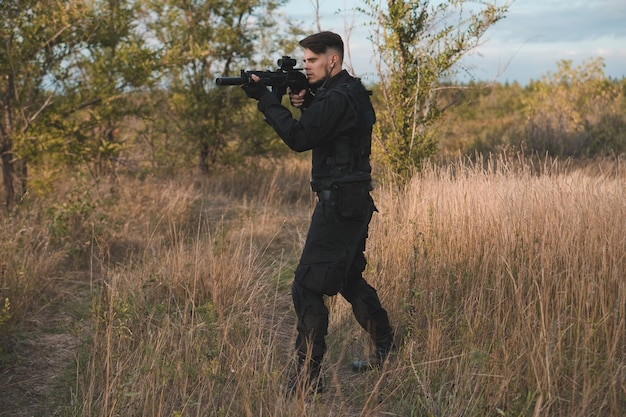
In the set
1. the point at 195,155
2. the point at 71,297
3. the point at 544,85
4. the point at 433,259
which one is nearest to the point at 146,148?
the point at 195,155

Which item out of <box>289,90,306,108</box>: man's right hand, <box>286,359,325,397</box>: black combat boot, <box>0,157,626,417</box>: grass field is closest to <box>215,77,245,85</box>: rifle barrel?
<box>289,90,306,108</box>: man's right hand

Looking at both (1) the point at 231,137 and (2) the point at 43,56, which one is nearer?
(2) the point at 43,56

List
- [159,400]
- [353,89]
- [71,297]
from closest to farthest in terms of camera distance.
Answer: [159,400], [353,89], [71,297]

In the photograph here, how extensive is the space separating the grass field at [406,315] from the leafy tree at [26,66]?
1.76 meters

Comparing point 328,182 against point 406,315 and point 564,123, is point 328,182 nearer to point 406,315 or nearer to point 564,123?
point 406,315

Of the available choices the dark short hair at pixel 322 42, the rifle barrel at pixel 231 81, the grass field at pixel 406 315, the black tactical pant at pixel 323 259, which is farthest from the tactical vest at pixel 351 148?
the grass field at pixel 406 315

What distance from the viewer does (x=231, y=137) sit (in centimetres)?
1298

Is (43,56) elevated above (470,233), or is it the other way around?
(43,56)

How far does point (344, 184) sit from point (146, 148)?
1040 centimetres

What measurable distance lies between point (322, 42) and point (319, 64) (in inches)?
4.9

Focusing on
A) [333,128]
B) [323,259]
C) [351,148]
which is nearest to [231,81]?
[333,128]

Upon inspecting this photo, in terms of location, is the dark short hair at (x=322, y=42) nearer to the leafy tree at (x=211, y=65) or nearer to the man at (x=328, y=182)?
the man at (x=328, y=182)

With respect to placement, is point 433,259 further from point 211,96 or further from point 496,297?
point 211,96

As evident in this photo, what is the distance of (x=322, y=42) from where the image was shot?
3.54 m
